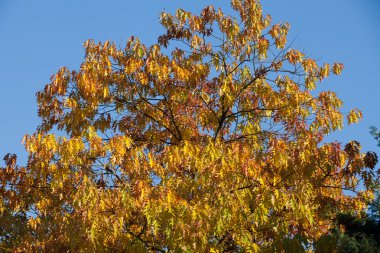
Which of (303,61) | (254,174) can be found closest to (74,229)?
(254,174)

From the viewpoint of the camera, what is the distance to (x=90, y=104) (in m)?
11.2

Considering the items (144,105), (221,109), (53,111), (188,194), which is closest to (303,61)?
(221,109)

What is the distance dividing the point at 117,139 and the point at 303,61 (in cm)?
472

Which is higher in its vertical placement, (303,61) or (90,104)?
(303,61)

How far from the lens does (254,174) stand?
353 inches

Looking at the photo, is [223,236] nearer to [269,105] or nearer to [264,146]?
[264,146]

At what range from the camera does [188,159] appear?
9133mm

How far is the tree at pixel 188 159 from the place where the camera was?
8398mm

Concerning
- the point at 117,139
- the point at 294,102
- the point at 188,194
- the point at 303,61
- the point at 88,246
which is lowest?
the point at 88,246

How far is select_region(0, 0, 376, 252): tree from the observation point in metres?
8.40

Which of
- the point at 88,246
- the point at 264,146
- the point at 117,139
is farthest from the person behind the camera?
the point at 264,146

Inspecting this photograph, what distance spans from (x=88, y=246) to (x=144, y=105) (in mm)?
4026

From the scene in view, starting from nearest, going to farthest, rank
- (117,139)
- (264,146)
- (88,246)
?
(88,246) → (117,139) → (264,146)

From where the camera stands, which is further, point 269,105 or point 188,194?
point 269,105
